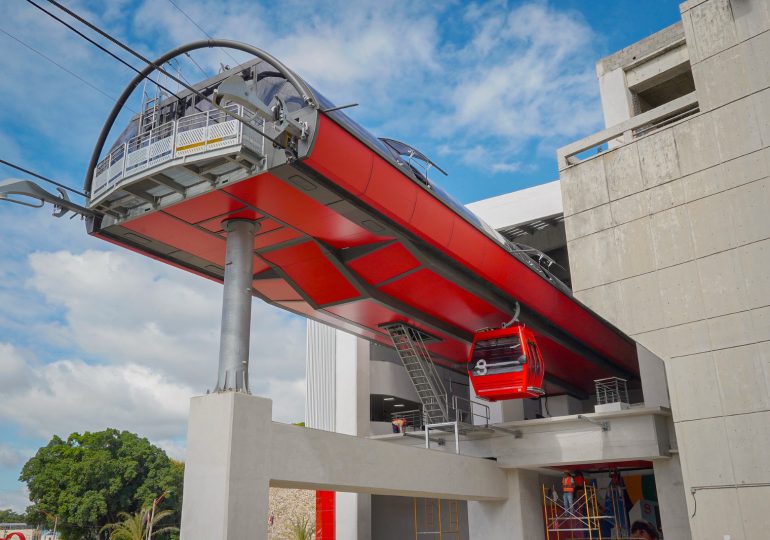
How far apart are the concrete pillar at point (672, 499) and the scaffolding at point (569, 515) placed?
233 centimetres

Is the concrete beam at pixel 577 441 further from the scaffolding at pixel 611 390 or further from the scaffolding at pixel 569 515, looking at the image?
the scaffolding at pixel 569 515

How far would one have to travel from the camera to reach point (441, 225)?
15203mm

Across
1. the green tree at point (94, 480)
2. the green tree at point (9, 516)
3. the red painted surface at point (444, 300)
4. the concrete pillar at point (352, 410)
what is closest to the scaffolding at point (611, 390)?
the red painted surface at point (444, 300)

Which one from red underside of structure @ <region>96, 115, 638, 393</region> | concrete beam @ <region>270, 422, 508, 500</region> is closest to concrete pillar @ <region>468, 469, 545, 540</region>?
concrete beam @ <region>270, 422, 508, 500</region>

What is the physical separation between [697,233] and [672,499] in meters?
8.78

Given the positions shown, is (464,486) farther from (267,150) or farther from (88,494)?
(88,494)

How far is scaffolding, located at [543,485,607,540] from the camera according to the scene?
2027 centimetres

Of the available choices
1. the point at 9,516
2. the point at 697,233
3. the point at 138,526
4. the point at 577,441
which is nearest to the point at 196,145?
the point at 697,233

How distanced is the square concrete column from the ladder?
28.4ft

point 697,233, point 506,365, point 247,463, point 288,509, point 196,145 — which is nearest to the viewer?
point 247,463

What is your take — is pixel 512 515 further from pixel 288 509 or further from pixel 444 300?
pixel 288 509

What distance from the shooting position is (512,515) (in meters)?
19.4

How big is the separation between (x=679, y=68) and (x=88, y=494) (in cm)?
4266

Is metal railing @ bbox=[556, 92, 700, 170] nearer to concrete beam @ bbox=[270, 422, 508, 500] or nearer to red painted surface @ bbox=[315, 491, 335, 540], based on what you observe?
concrete beam @ bbox=[270, 422, 508, 500]
